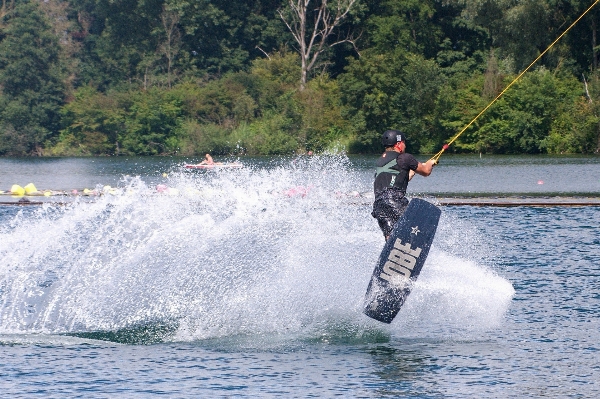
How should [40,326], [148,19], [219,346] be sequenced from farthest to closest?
[148,19]
[40,326]
[219,346]

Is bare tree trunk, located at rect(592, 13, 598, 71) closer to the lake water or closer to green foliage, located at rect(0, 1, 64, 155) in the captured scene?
green foliage, located at rect(0, 1, 64, 155)

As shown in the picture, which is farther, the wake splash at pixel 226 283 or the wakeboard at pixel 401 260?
the wake splash at pixel 226 283

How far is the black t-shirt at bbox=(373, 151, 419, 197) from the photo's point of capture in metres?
12.0

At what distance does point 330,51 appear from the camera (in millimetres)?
77188

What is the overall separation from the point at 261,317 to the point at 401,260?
80.4 inches

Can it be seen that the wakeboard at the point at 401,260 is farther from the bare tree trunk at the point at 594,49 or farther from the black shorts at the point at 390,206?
the bare tree trunk at the point at 594,49

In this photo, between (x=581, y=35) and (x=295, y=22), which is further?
(x=295, y=22)

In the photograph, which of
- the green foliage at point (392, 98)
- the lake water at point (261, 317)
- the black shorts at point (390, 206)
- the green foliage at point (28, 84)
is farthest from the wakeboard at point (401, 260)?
the green foliage at point (28, 84)

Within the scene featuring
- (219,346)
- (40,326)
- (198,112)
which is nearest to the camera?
(219,346)

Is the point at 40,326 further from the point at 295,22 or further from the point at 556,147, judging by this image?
the point at 295,22

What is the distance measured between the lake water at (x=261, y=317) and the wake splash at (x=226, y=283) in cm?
2

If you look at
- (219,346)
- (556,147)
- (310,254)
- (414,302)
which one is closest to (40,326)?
(219,346)

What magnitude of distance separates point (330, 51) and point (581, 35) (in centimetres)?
2048

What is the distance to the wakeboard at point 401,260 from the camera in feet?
38.7
